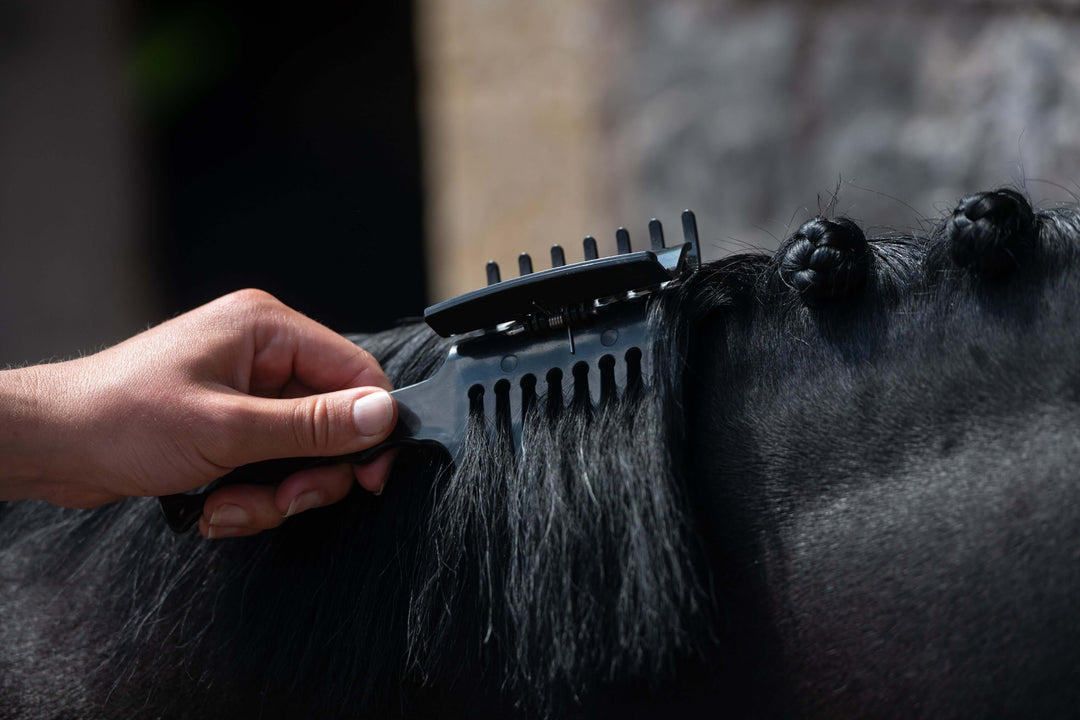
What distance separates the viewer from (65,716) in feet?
2.88

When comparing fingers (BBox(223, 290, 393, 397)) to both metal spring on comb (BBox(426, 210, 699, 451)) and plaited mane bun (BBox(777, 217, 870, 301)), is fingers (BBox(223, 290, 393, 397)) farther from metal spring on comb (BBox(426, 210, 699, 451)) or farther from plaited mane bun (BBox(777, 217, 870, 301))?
plaited mane bun (BBox(777, 217, 870, 301))

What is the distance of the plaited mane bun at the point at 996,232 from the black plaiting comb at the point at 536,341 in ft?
0.63

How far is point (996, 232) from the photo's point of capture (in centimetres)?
63

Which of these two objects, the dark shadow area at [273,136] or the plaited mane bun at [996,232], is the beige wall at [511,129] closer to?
the dark shadow area at [273,136]

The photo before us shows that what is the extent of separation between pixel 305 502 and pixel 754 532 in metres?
0.35

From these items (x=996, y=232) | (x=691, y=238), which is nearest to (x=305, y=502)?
(x=691, y=238)

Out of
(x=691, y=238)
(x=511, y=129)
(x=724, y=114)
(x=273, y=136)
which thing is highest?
(x=273, y=136)

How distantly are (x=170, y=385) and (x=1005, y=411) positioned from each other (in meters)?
0.62

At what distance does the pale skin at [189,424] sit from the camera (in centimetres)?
81

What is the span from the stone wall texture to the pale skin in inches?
54.6

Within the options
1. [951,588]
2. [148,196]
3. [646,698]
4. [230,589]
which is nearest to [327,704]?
[230,589]

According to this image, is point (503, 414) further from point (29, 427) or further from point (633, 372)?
point (29, 427)

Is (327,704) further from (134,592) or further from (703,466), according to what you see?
(703,466)

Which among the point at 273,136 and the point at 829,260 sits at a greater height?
the point at 273,136
